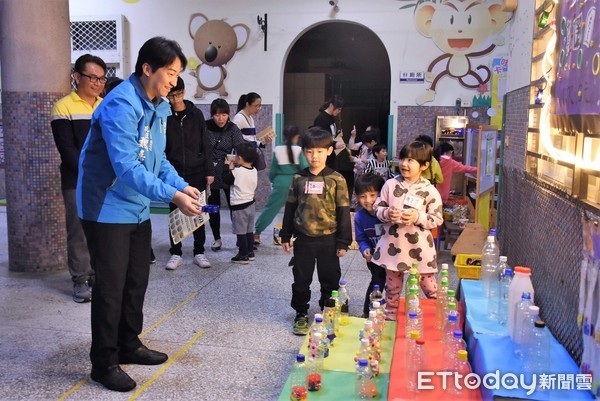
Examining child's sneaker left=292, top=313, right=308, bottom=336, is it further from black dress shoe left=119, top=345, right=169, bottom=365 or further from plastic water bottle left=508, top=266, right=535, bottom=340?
plastic water bottle left=508, top=266, right=535, bottom=340

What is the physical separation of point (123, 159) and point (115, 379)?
4.08ft

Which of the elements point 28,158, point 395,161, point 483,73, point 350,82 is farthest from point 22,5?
point 350,82

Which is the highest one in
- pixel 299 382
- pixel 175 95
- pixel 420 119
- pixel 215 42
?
pixel 215 42

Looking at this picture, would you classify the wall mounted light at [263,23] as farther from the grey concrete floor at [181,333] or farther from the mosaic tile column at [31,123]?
the grey concrete floor at [181,333]

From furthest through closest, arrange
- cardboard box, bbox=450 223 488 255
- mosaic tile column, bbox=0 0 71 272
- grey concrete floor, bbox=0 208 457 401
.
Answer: mosaic tile column, bbox=0 0 71 272 < cardboard box, bbox=450 223 488 255 < grey concrete floor, bbox=0 208 457 401

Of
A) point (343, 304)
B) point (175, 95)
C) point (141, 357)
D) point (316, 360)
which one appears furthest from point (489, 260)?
point (175, 95)

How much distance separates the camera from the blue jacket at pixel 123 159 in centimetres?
302

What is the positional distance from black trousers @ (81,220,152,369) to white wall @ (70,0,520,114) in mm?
6366

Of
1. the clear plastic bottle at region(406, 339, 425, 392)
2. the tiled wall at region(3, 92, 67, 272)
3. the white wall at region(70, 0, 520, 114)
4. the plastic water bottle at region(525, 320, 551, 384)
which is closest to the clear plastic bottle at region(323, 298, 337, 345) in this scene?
the clear plastic bottle at region(406, 339, 425, 392)

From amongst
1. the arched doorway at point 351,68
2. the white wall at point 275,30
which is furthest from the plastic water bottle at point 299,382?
the arched doorway at point 351,68

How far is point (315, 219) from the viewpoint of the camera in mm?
4227

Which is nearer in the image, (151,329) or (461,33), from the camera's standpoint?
(151,329)

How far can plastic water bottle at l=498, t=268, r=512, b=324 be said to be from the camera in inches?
133

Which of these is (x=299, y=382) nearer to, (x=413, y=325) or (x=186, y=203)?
(x=413, y=325)
